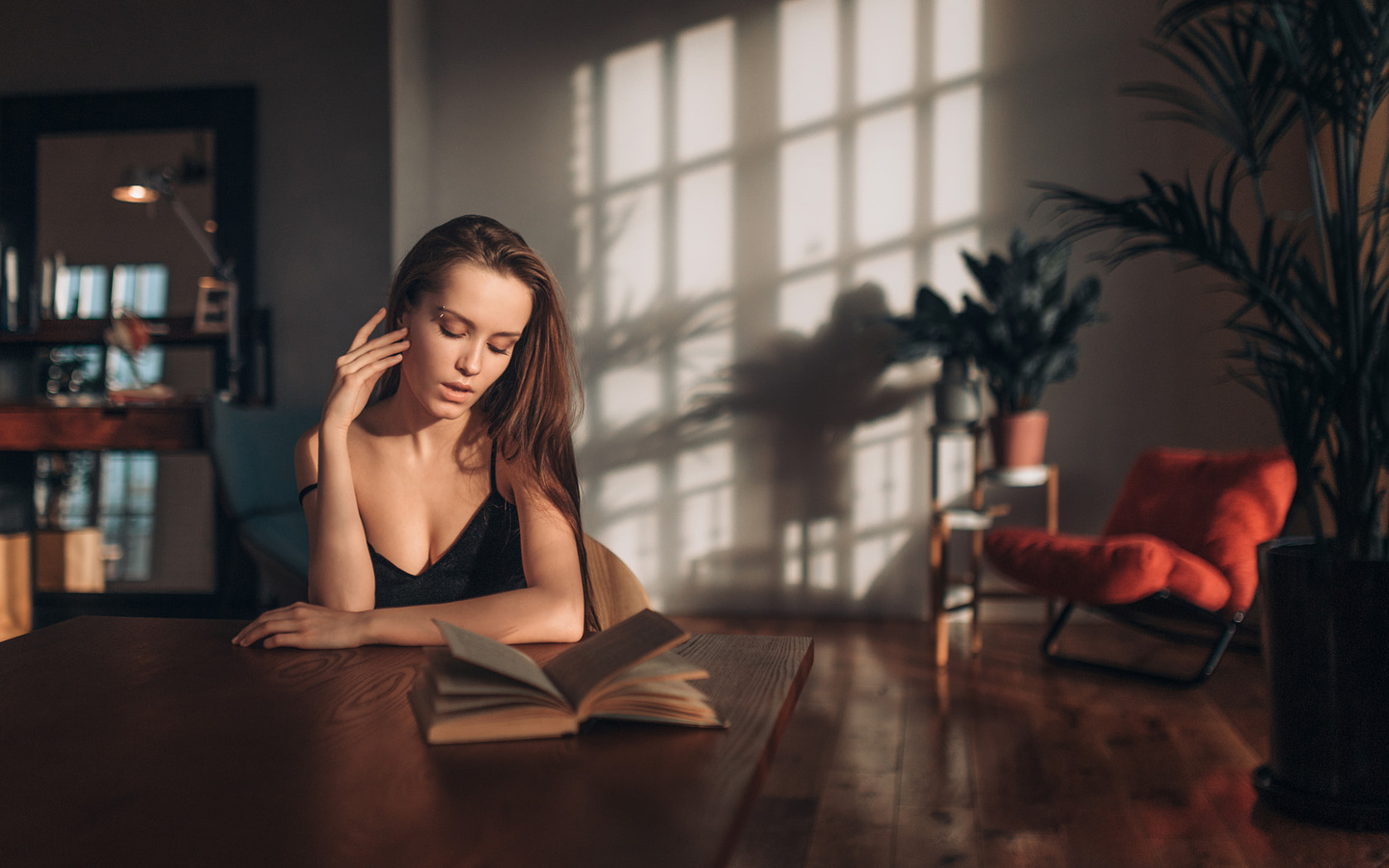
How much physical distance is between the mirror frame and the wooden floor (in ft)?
9.99

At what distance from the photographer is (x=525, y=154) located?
4.12 m

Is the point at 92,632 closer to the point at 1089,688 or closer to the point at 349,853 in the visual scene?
the point at 349,853

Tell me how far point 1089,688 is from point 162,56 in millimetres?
4569

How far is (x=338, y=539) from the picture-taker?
4.09 ft

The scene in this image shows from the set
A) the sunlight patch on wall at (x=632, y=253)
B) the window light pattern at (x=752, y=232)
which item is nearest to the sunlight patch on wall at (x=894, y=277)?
the window light pattern at (x=752, y=232)

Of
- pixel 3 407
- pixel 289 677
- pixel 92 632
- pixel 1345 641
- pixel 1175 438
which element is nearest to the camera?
pixel 289 677

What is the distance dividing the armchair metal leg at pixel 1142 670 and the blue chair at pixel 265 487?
234cm

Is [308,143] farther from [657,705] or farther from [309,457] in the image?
[657,705]

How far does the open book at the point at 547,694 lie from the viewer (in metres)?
0.76

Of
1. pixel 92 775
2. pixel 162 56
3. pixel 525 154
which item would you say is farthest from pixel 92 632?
pixel 162 56

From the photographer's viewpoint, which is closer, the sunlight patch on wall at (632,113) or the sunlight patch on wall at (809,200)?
the sunlight patch on wall at (809,200)

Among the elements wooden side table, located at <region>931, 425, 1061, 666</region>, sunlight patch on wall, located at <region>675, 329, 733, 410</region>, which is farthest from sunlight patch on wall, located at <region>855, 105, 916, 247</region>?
wooden side table, located at <region>931, 425, 1061, 666</region>

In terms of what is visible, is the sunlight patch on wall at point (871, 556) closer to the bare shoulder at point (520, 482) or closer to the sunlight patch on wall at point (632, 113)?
the sunlight patch on wall at point (632, 113)

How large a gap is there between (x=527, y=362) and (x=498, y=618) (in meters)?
0.40
